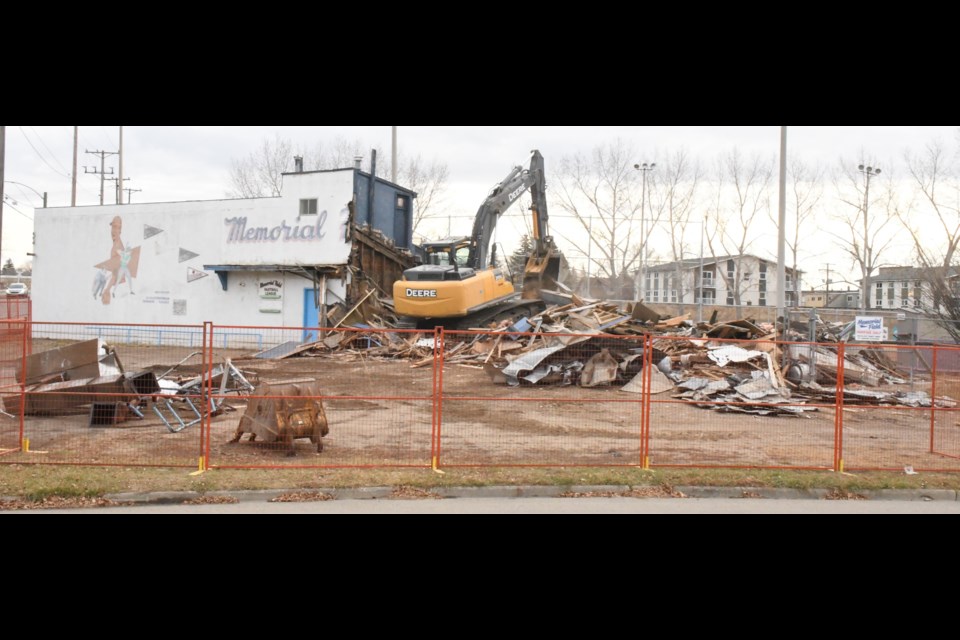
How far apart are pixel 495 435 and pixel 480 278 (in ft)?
42.4

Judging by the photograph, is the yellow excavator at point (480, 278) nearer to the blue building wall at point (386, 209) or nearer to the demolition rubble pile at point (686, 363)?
the demolition rubble pile at point (686, 363)

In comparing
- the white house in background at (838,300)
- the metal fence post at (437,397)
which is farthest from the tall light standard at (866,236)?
the metal fence post at (437,397)

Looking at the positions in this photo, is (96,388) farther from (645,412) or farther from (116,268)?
(116,268)

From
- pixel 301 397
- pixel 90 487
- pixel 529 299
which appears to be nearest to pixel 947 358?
pixel 529 299

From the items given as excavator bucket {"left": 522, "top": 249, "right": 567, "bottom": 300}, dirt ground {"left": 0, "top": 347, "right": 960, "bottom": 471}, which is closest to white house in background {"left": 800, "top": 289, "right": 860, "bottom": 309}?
excavator bucket {"left": 522, "top": 249, "right": 567, "bottom": 300}

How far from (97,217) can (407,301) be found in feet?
57.7

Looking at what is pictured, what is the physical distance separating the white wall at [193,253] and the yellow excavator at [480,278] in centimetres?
488

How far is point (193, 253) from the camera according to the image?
31.6 meters

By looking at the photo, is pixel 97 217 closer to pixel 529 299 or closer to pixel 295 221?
pixel 295 221

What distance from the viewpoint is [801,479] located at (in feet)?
31.2

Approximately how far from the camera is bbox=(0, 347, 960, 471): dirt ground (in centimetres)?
1018

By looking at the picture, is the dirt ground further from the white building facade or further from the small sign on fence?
the white building facade

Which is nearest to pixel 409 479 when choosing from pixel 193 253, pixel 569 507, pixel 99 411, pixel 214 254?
pixel 569 507

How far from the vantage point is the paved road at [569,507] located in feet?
26.1
